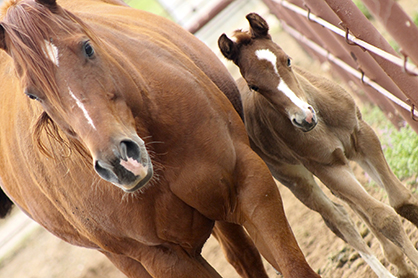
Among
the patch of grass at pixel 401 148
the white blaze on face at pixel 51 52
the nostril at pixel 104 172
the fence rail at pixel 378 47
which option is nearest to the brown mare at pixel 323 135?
the fence rail at pixel 378 47

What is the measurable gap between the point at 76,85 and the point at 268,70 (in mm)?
1462

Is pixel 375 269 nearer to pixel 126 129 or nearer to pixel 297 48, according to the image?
pixel 126 129

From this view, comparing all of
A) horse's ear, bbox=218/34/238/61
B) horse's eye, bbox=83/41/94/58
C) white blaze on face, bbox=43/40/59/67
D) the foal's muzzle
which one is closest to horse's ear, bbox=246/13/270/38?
horse's ear, bbox=218/34/238/61

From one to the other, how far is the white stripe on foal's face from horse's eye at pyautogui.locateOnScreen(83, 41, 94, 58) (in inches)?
52.5

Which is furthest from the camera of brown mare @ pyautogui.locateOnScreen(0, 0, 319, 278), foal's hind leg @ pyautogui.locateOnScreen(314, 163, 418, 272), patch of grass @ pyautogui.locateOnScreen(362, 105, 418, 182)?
patch of grass @ pyautogui.locateOnScreen(362, 105, 418, 182)

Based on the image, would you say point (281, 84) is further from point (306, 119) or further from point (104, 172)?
point (104, 172)

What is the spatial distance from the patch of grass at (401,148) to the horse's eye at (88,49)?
3.14 metres

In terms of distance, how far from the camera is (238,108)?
339 centimetres

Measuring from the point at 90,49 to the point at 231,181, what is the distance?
0.98 m

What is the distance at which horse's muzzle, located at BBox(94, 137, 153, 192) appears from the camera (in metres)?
1.93

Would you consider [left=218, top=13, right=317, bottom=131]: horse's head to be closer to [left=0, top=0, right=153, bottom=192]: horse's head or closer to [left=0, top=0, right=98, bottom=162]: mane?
[left=0, top=0, right=153, bottom=192]: horse's head

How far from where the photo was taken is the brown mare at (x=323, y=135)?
3.14 m

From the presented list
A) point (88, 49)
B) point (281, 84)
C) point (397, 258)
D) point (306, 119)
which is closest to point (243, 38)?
point (281, 84)

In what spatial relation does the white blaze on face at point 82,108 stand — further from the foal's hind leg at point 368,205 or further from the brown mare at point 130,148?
the foal's hind leg at point 368,205
